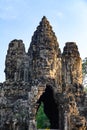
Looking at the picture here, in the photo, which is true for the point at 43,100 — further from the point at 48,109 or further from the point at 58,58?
the point at 58,58

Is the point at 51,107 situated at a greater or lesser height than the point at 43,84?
lesser

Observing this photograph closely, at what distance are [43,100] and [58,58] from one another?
3019 millimetres

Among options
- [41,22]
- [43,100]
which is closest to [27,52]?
[41,22]

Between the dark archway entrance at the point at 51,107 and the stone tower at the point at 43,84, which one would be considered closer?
the stone tower at the point at 43,84

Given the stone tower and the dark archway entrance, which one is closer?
the stone tower

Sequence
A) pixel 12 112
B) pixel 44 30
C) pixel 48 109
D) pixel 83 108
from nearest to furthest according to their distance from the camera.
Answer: pixel 12 112
pixel 83 108
pixel 44 30
pixel 48 109

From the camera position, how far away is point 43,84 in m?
16.8

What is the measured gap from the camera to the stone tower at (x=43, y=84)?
16156 mm

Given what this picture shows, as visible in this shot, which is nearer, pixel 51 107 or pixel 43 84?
pixel 43 84

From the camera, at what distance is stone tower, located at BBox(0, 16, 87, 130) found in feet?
53.0

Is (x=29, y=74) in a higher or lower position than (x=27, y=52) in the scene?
lower

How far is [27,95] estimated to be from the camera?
55.7 feet

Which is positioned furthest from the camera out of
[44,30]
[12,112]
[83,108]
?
[44,30]

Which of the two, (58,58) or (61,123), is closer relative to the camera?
(61,123)
